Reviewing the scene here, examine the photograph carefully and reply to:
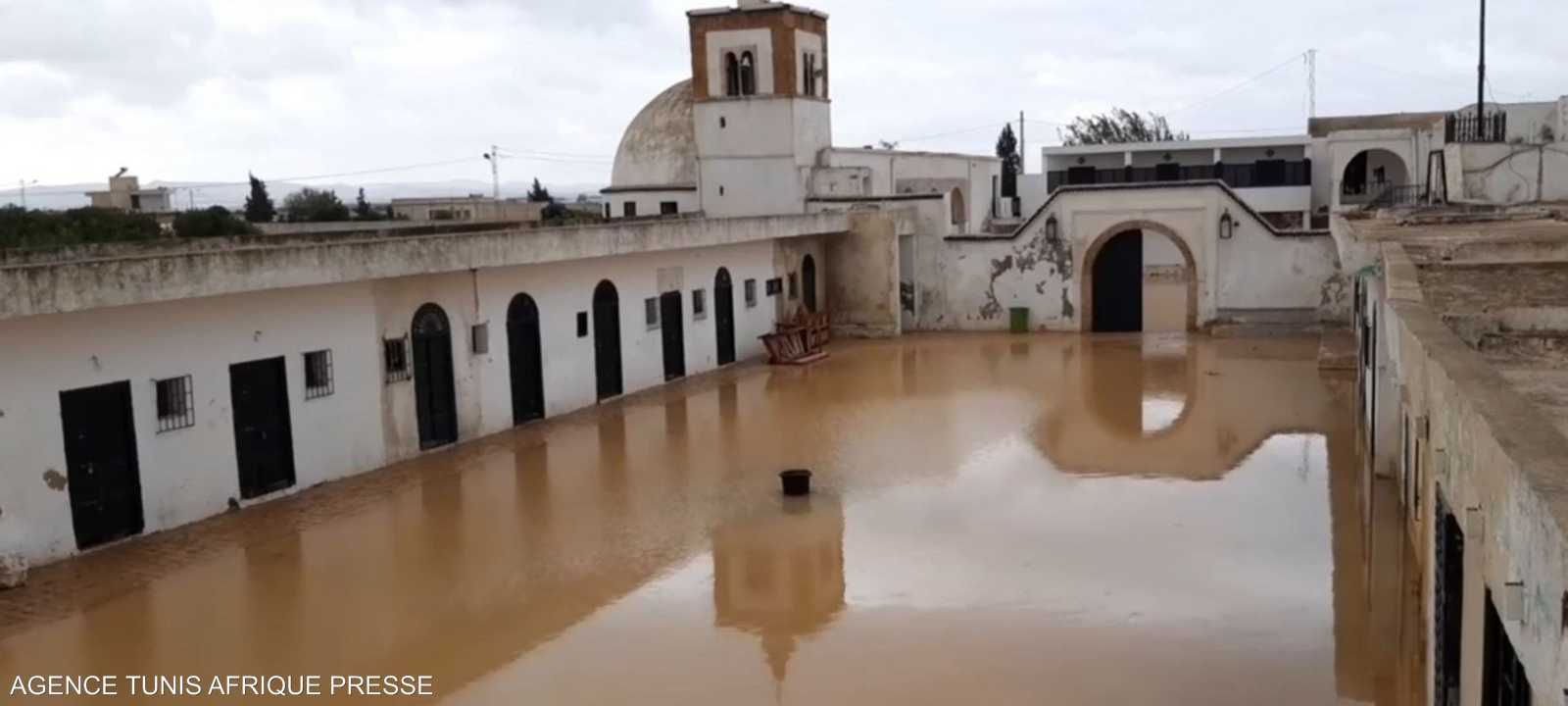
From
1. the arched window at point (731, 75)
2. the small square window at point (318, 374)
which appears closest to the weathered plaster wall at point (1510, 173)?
the arched window at point (731, 75)

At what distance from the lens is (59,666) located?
9680 mm

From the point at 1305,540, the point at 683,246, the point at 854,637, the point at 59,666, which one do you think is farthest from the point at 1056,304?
the point at 59,666

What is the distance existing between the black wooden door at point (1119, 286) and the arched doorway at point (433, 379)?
1594 cm

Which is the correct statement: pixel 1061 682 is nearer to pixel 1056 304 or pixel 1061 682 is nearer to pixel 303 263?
pixel 303 263

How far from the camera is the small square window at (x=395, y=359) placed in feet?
54.8

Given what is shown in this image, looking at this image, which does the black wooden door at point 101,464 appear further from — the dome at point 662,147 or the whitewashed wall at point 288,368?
the dome at point 662,147

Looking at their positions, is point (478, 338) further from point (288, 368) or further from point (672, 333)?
point (672, 333)

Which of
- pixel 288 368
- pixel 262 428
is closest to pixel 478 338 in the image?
pixel 288 368

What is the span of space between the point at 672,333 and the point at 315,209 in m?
20.4

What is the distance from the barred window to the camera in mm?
13477

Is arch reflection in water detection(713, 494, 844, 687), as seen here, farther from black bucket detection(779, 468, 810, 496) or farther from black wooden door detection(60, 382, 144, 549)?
black wooden door detection(60, 382, 144, 549)

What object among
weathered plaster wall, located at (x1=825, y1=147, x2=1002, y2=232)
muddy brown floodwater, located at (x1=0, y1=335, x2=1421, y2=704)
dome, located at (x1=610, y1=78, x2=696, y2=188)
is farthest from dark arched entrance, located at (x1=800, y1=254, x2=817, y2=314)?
muddy brown floodwater, located at (x1=0, y1=335, x2=1421, y2=704)

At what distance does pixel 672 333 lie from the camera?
23719 mm

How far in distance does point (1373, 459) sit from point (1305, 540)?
2668mm
